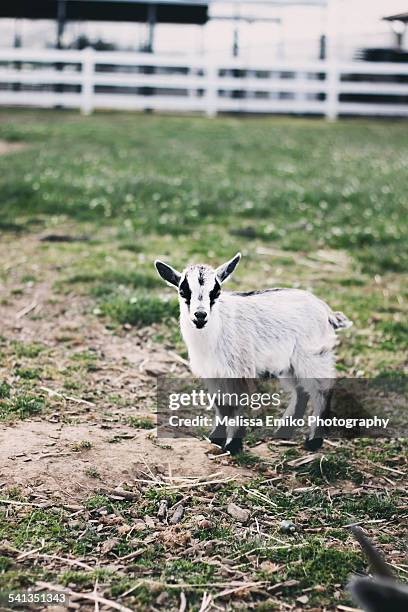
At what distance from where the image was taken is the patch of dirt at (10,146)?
46.9 ft

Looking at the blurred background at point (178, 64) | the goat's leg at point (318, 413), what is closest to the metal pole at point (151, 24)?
the blurred background at point (178, 64)

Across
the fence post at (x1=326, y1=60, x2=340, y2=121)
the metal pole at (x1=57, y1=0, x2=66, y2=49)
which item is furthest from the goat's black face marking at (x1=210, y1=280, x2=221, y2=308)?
the metal pole at (x1=57, y1=0, x2=66, y2=49)

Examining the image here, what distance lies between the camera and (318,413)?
4.95 meters

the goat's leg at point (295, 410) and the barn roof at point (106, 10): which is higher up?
the barn roof at point (106, 10)

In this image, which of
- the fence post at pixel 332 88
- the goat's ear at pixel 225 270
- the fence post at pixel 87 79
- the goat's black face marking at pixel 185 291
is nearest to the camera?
the goat's black face marking at pixel 185 291

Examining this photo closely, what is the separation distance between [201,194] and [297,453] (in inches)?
272

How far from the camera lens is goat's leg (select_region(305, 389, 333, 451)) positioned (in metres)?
4.90

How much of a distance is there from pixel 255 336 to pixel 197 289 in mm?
565

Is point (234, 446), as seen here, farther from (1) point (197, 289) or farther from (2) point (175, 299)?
(2) point (175, 299)

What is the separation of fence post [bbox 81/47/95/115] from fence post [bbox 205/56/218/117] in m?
2.97

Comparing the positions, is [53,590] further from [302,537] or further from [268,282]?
[268,282]

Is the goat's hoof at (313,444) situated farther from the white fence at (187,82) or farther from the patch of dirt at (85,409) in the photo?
the white fence at (187,82)

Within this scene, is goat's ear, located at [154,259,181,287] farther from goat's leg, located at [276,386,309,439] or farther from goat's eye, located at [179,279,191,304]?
goat's leg, located at [276,386,309,439]

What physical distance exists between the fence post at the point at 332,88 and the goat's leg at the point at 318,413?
17.4 metres
